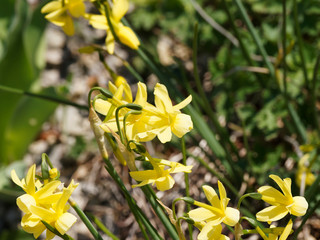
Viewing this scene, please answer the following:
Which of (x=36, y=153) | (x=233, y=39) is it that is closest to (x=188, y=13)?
(x=233, y=39)

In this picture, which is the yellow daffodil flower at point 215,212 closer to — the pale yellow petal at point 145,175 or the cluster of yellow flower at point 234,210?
the cluster of yellow flower at point 234,210

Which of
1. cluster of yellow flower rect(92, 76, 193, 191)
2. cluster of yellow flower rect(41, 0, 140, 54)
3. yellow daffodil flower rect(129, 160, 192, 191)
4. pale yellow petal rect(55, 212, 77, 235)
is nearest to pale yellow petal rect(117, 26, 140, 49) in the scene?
cluster of yellow flower rect(41, 0, 140, 54)

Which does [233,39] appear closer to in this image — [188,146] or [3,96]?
[188,146]

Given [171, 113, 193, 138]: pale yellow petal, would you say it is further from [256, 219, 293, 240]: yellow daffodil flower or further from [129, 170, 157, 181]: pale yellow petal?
[256, 219, 293, 240]: yellow daffodil flower

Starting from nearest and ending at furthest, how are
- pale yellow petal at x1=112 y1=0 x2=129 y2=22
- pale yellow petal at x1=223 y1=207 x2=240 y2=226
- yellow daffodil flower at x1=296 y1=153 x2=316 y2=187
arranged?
pale yellow petal at x1=223 y1=207 x2=240 y2=226, pale yellow petal at x1=112 y1=0 x2=129 y2=22, yellow daffodil flower at x1=296 y1=153 x2=316 y2=187

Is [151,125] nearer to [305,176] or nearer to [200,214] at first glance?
[200,214]
